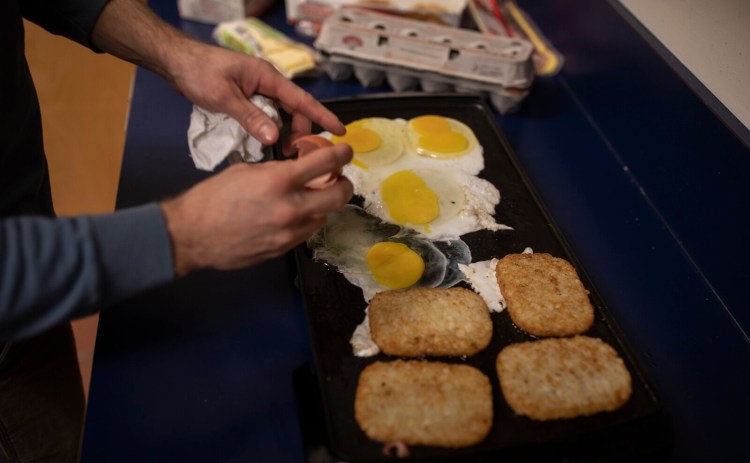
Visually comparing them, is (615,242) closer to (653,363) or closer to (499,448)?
(653,363)

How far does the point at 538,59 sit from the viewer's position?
2414mm

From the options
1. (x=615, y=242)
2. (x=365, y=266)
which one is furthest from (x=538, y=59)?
(x=365, y=266)

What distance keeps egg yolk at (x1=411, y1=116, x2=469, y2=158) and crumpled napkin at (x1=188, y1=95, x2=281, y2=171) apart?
1.54ft

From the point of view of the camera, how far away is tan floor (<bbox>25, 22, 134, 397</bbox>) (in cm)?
331

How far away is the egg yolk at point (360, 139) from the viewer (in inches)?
68.9

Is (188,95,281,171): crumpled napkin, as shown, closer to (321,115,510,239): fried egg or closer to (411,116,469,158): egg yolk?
(321,115,510,239): fried egg

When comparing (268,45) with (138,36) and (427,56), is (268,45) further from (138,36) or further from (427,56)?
(138,36)

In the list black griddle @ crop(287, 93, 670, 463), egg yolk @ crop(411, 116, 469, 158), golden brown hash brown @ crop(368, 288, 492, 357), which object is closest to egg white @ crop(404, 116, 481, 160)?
egg yolk @ crop(411, 116, 469, 158)

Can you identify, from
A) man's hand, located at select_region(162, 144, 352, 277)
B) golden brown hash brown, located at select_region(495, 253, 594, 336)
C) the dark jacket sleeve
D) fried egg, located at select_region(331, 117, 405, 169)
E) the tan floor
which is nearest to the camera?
man's hand, located at select_region(162, 144, 352, 277)

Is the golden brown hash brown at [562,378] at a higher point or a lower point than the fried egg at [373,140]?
higher

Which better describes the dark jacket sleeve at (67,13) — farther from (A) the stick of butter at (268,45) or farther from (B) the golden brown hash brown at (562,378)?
(B) the golden brown hash brown at (562,378)

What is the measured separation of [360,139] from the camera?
1.76 m

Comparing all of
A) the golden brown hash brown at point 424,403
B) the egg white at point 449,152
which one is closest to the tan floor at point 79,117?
the egg white at point 449,152

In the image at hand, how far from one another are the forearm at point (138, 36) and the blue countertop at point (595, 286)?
1.24ft
